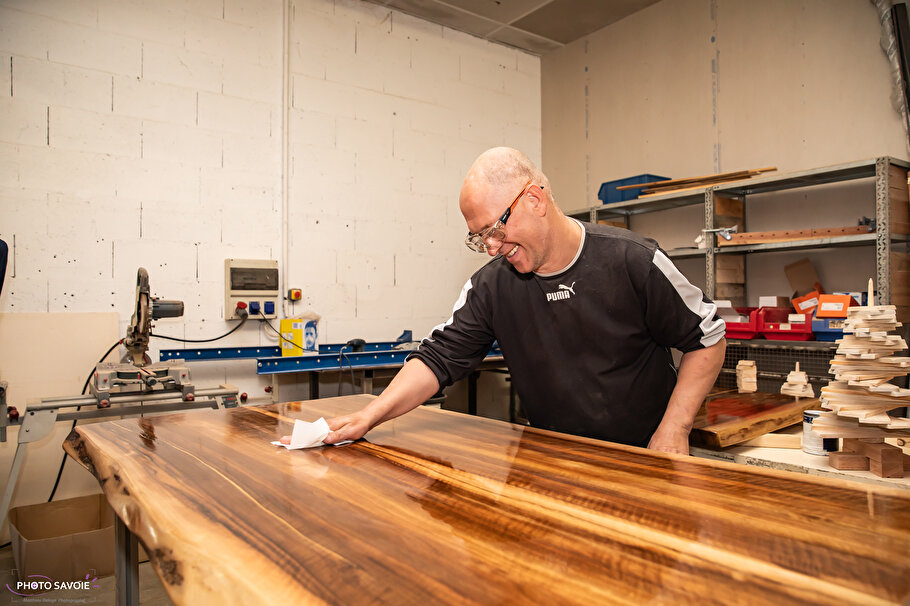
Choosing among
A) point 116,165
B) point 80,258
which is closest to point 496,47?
point 116,165

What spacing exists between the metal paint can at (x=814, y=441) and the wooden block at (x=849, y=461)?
9cm

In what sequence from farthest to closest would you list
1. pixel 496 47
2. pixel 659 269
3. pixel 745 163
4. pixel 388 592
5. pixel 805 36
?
1. pixel 496 47
2. pixel 745 163
3. pixel 805 36
4. pixel 659 269
5. pixel 388 592

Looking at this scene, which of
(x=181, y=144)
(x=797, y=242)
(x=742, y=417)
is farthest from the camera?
(x=181, y=144)

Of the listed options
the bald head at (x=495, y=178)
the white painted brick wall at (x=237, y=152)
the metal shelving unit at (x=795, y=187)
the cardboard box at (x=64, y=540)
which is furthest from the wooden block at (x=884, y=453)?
the white painted brick wall at (x=237, y=152)

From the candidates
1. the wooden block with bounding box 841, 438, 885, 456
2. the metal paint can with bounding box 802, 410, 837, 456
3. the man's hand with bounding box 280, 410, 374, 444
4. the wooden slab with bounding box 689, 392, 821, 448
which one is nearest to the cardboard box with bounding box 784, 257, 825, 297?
the wooden slab with bounding box 689, 392, 821, 448

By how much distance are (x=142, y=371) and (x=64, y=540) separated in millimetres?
705

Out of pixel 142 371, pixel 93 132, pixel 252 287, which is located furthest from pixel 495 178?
pixel 93 132

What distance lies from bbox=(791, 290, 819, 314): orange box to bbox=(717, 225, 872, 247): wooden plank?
1.11 ft

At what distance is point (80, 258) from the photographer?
3.09 m

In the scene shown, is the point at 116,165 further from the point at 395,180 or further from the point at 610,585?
the point at 610,585

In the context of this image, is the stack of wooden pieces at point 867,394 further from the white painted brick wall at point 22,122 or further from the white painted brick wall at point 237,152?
the white painted brick wall at point 22,122

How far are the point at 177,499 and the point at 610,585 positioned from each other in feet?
1.99

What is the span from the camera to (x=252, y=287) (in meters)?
3.57

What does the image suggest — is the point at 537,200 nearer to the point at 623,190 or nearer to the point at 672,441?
the point at 672,441
